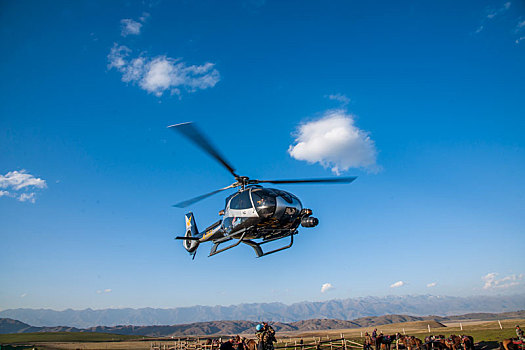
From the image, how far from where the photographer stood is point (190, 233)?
98.4ft

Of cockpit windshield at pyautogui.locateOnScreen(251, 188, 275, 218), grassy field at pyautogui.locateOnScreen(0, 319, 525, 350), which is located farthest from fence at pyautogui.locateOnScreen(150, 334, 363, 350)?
cockpit windshield at pyautogui.locateOnScreen(251, 188, 275, 218)

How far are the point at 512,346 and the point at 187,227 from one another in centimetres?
2584

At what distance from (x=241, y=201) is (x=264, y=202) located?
67.4 inches

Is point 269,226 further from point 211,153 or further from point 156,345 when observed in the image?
point 156,345

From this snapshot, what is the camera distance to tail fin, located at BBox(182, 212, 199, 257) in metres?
27.2

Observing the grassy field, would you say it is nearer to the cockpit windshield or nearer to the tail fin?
the tail fin

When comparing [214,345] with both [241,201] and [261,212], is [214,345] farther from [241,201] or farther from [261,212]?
[261,212]

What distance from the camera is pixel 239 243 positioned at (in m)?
18.6

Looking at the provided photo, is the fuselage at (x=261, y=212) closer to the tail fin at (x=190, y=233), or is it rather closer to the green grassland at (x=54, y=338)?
the tail fin at (x=190, y=233)

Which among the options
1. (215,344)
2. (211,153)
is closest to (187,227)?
(215,344)

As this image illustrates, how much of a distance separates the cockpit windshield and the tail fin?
11.9 m

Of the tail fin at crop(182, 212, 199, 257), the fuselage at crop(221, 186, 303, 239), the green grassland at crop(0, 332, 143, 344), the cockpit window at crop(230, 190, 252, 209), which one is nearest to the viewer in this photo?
the fuselage at crop(221, 186, 303, 239)

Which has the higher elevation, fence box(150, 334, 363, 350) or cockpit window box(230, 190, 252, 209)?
cockpit window box(230, 190, 252, 209)

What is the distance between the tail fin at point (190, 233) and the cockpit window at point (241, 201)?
10146 mm
